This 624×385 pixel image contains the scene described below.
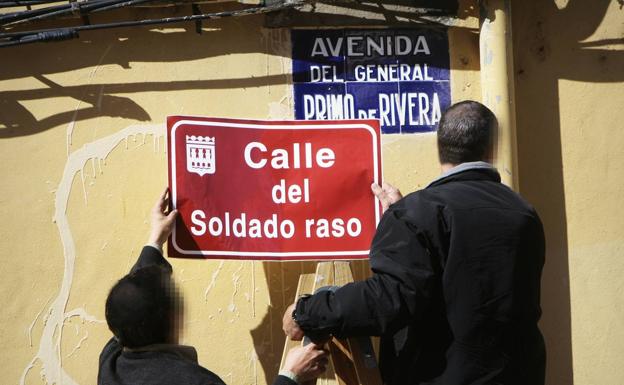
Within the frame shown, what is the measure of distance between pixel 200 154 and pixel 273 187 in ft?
1.06

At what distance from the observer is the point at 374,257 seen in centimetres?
262

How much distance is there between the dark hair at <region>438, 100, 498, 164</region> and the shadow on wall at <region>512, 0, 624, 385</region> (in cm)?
130

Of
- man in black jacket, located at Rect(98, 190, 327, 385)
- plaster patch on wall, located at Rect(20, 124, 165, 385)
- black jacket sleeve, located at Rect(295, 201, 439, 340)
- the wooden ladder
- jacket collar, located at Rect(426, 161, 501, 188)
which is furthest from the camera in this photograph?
plaster patch on wall, located at Rect(20, 124, 165, 385)

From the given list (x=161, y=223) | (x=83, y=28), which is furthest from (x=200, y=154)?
(x=83, y=28)

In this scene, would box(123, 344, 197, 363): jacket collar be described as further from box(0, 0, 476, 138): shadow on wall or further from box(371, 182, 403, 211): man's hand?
box(0, 0, 476, 138): shadow on wall

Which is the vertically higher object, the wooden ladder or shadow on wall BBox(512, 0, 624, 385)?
shadow on wall BBox(512, 0, 624, 385)

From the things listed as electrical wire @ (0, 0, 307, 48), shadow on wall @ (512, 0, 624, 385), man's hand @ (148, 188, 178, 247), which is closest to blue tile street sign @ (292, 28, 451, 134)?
electrical wire @ (0, 0, 307, 48)

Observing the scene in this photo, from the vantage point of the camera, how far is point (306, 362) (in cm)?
279

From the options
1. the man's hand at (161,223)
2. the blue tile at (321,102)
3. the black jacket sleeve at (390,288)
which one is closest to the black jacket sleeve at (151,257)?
the man's hand at (161,223)

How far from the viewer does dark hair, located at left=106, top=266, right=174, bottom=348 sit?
7.88ft

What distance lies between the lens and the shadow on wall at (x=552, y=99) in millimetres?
3943

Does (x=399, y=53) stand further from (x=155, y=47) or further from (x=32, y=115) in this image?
(x=32, y=115)

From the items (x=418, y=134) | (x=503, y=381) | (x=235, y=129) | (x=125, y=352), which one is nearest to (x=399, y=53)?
(x=418, y=134)

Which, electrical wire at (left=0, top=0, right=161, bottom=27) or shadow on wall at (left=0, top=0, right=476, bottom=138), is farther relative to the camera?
shadow on wall at (left=0, top=0, right=476, bottom=138)
